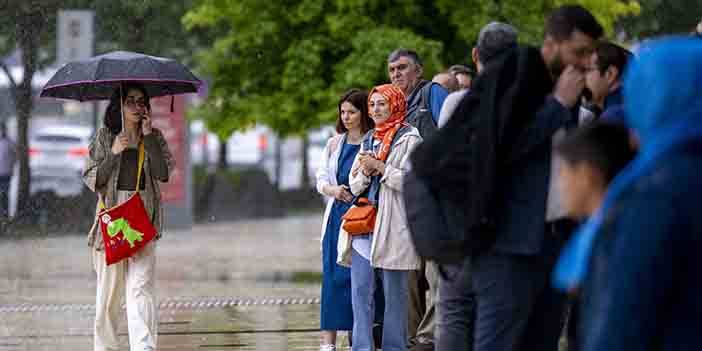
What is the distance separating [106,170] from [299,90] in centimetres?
845

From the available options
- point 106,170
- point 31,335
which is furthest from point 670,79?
point 31,335

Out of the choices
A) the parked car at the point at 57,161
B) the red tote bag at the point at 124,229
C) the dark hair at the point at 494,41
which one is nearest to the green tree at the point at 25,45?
the parked car at the point at 57,161

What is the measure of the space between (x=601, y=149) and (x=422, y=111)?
5814 millimetres

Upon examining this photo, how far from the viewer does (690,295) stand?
334 cm

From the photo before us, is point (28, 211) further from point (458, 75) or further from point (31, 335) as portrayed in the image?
point (458, 75)

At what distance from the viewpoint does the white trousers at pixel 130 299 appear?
889 centimetres

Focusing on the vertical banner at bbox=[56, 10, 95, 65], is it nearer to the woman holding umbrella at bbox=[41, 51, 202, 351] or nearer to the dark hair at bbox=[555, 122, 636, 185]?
the woman holding umbrella at bbox=[41, 51, 202, 351]

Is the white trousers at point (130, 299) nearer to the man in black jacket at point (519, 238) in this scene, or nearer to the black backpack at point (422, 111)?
the black backpack at point (422, 111)

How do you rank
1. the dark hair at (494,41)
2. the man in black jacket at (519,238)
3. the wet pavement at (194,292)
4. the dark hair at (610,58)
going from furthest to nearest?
1. the wet pavement at (194,292)
2. the dark hair at (610,58)
3. the dark hair at (494,41)
4. the man in black jacket at (519,238)

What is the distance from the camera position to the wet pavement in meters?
10.9

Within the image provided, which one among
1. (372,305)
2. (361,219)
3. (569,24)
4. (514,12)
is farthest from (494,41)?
(514,12)

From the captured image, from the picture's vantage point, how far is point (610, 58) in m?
7.11

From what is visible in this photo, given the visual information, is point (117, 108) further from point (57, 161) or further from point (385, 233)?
point (57, 161)

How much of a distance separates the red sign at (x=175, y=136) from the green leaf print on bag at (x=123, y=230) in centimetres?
1617
